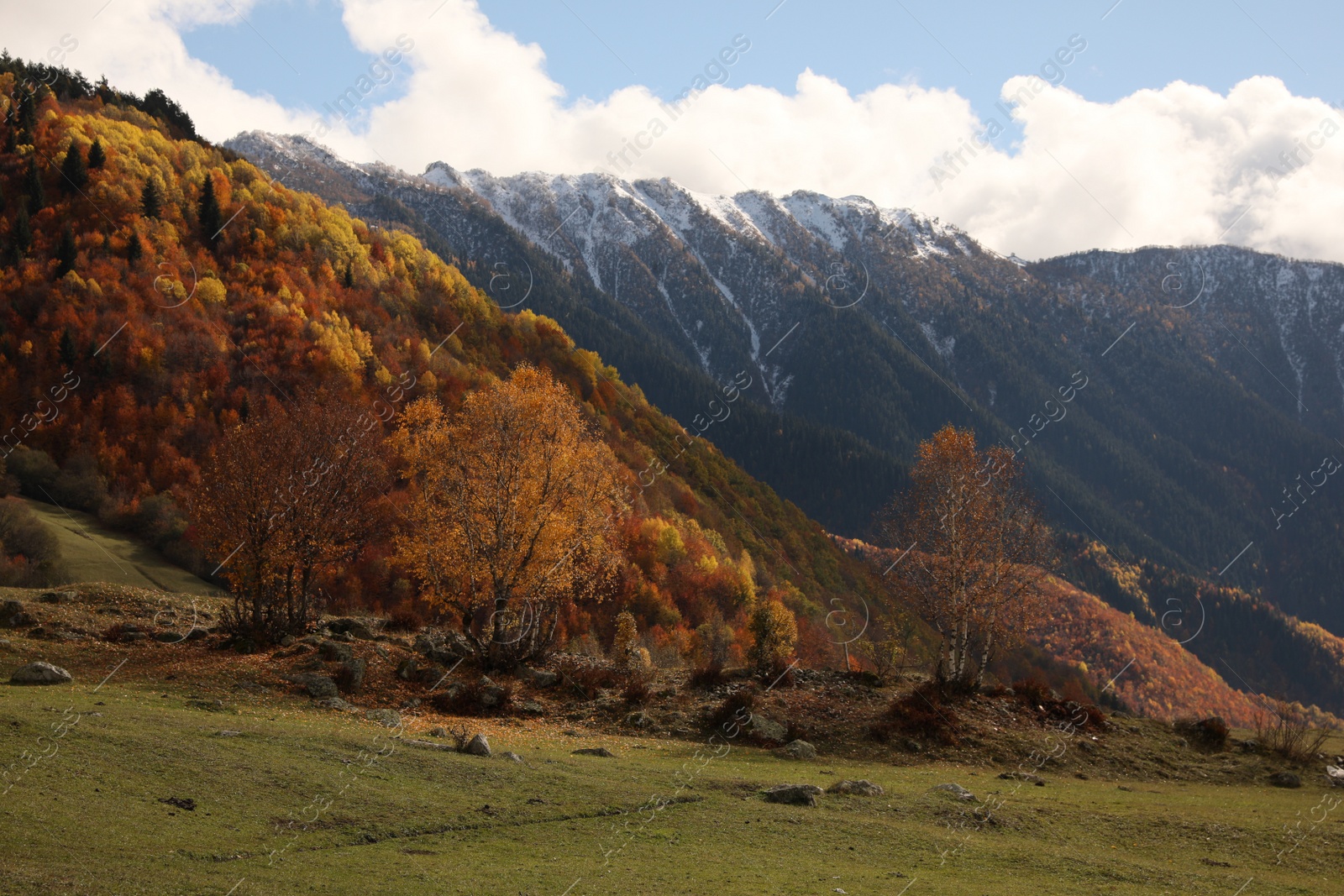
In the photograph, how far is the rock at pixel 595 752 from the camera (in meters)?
25.3

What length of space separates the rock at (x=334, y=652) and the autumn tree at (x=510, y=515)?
5.31 m

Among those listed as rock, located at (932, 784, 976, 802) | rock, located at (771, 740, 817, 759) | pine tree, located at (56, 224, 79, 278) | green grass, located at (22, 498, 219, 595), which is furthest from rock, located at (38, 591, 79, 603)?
pine tree, located at (56, 224, 79, 278)

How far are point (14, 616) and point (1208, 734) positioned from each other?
1825 inches

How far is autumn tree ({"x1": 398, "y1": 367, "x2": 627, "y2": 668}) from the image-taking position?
3603cm

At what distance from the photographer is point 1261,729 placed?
1406 inches

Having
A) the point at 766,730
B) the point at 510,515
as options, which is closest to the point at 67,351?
the point at 510,515

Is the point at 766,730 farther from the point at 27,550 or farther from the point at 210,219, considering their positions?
the point at 210,219

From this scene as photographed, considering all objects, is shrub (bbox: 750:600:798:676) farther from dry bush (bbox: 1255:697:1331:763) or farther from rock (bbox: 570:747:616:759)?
dry bush (bbox: 1255:697:1331:763)

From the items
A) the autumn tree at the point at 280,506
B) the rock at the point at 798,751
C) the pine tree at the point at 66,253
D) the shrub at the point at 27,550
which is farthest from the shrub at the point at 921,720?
the pine tree at the point at 66,253

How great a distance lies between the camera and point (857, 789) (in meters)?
22.7

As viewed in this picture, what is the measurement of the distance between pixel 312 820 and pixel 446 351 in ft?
393

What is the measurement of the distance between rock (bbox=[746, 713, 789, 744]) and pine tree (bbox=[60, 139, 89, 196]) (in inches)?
4618

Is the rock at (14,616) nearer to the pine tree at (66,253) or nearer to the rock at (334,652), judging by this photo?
the rock at (334,652)

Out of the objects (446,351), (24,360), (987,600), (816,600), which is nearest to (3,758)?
(987,600)
